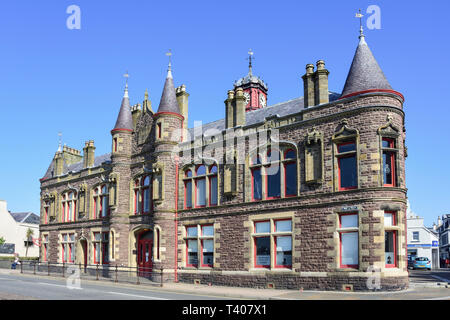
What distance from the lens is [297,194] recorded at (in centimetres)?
2291

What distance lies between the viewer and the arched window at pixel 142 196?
1231 inches

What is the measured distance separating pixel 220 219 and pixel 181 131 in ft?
23.7

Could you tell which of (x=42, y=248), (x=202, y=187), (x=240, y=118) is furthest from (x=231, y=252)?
(x=42, y=248)

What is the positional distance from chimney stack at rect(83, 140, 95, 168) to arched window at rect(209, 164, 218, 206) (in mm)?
15118

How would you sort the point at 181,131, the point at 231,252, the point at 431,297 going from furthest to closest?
1. the point at 181,131
2. the point at 231,252
3. the point at 431,297

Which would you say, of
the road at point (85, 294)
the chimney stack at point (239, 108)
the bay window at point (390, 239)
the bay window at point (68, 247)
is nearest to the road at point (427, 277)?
the bay window at point (390, 239)

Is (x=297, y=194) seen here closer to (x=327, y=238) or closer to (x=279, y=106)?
(x=327, y=238)

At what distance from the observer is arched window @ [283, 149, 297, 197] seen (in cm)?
2336

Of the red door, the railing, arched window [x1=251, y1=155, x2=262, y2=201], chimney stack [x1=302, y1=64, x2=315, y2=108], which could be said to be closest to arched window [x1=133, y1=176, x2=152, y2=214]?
the red door

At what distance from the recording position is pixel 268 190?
80.4 ft

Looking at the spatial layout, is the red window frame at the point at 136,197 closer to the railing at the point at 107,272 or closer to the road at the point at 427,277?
the railing at the point at 107,272

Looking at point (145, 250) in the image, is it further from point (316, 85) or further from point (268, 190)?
point (316, 85)

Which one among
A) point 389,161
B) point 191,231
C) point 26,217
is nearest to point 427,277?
point 389,161

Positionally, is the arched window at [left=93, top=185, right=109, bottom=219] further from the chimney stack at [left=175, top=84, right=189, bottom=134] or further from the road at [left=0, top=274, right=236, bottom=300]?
the road at [left=0, top=274, right=236, bottom=300]
